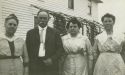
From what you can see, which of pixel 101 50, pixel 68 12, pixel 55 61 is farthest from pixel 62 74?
pixel 68 12

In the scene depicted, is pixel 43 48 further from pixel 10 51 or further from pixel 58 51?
pixel 10 51

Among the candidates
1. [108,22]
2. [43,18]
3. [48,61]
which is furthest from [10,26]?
[108,22]

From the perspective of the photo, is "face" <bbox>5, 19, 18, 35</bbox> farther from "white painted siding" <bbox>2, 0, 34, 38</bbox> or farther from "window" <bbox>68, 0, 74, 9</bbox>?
"window" <bbox>68, 0, 74, 9</bbox>

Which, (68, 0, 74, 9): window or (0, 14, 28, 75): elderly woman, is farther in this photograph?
(68, 0, 74, 9): window

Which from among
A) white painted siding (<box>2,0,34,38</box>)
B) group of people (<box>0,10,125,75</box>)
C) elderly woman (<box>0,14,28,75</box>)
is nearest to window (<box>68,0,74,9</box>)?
white painted siding (<box>2,0,34,38</box>)

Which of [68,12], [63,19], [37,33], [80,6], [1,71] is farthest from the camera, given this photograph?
[80,6]

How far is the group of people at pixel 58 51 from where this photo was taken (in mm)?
5004

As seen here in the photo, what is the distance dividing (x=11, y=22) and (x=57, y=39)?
82cm

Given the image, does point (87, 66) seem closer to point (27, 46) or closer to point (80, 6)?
point (27, 46)

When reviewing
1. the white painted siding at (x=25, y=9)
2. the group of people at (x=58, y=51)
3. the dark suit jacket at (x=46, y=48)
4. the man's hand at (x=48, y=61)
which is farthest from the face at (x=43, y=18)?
the white painted siding at (x=25, y=9)

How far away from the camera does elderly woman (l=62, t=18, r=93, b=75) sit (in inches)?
211

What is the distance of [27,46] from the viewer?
5.25 m

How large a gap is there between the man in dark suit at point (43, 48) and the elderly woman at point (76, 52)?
154mm

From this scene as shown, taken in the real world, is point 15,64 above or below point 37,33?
below
